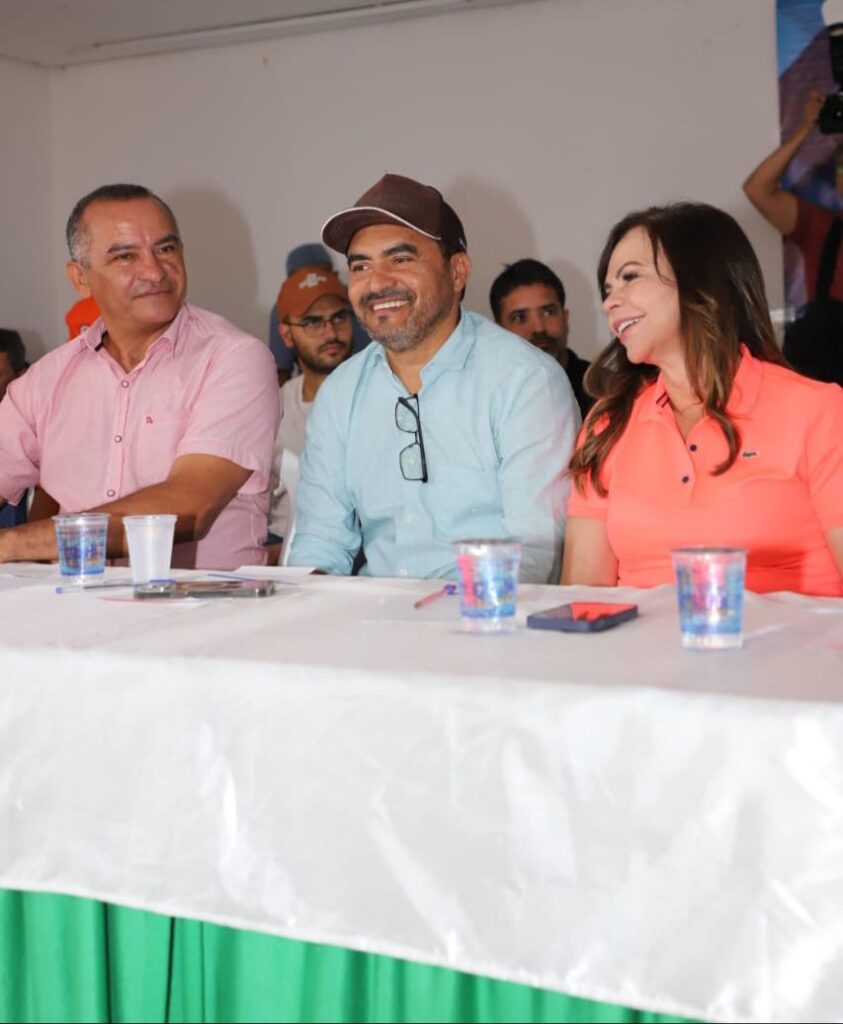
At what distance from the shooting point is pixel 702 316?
1.83 m

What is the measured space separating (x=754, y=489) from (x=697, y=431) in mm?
124

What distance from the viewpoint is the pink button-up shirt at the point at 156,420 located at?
7.90 feet

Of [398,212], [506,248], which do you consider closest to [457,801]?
[398,212]

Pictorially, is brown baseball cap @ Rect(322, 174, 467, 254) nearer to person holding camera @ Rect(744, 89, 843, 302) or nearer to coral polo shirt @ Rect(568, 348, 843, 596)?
coral polo shirt @ Rect(568, 348, 843, 596)

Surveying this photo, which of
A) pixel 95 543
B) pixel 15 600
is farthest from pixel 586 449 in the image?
pixel 15 600

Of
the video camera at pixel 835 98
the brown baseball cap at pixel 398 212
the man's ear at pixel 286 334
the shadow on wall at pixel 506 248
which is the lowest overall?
the man's ear at pixel 286 334

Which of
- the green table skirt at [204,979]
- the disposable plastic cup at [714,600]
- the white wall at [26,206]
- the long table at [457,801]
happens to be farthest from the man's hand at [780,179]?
the green table skirt at [204,979]

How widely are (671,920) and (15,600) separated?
0.89 meters

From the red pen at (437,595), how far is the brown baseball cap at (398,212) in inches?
38.6

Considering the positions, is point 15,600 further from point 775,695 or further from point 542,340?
point 542,340

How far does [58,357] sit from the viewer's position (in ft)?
8.46

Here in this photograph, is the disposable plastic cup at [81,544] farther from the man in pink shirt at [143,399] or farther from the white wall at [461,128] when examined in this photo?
the white wall at [461,128]

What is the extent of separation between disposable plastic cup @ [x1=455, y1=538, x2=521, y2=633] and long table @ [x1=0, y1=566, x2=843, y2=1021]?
0.04 meters

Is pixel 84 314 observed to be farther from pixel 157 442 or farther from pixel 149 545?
pixel 149 545
